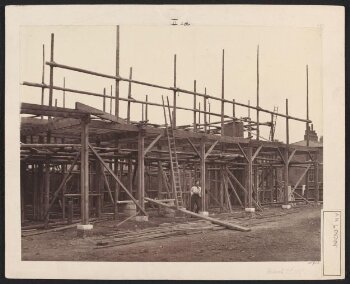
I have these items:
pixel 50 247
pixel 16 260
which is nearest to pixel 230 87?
pixel 50 247

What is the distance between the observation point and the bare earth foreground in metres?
12.1

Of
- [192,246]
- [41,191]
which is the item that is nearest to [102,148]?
[41,191]

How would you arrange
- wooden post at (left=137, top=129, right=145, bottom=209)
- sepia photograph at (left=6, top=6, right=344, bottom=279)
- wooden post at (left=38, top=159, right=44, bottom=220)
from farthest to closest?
wooden post at (left=38, top=159, right=44, bottom=220)
wooden post at (left=137, top=129, right=145, bottom=209)
sepia photograph at (left=6, top=6, right=344, bottom=279)

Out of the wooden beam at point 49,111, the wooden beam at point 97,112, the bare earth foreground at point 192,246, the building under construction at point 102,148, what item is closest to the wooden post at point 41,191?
Answer: the building under construction at point 102,148

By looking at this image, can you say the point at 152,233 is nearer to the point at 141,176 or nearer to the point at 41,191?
the point at 141,176

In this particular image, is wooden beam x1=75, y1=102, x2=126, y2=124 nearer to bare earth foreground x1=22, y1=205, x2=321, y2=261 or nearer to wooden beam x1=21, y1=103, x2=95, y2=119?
wooden beam x1=21, y1=103, x2=95, y2=119

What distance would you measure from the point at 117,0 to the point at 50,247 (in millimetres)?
6504

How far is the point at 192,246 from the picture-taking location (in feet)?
44.4

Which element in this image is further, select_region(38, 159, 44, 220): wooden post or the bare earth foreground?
select_region(38, 159, 44, 220): wooden post

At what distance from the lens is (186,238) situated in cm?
1482

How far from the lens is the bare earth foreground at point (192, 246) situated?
39.6 ft

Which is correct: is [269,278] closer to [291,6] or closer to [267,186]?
[291,6]

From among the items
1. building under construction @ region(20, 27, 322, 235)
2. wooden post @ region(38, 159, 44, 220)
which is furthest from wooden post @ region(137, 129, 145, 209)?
wooden post @ region(38, 159, 44, 220)

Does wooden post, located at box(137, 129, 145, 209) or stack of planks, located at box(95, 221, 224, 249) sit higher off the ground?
wooden post, located at box(137, 129, 145, 209)
